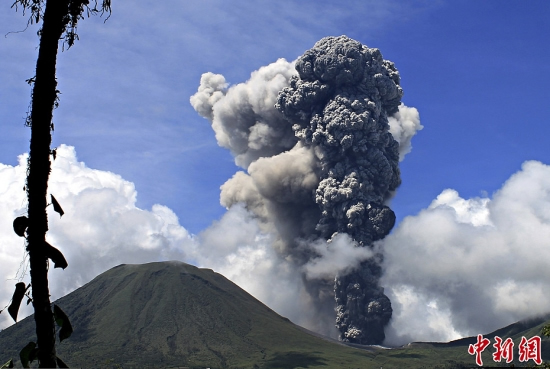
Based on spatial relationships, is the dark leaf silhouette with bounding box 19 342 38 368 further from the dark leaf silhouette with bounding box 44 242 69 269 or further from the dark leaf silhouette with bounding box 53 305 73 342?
the dark leaf silhouette with bounding box 44 242 69 269

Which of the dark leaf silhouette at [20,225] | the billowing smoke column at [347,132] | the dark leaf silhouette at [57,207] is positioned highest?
the billowing smoke column at [347,132]

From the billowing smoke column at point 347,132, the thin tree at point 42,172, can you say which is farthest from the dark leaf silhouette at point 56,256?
the billowing smoke column at point 347,132

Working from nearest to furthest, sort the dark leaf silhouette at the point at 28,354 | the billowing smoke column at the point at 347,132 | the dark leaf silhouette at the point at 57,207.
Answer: the dark leaf silhouette at the point at 28,354
the dark leaf silhouette at the point at 57,207
the billowing smoke column at the point at 347,132

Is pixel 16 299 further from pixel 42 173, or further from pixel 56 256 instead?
pixel 42 173

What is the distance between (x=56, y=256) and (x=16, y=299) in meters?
0.57

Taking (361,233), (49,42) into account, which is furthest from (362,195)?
(49,42)

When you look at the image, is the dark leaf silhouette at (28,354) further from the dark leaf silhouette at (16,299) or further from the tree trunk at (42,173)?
the dark leaf silhouette at (16,299)

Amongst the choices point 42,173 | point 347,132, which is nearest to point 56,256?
point 42,173

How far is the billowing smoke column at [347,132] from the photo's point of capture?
18225cm

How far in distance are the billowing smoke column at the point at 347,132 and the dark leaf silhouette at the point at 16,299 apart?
575 ft

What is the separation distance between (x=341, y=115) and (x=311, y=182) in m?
22.0

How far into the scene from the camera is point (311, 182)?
18925 cm

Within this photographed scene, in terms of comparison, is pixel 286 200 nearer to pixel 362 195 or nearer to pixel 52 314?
pixel 362 195

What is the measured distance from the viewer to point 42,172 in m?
6.85
